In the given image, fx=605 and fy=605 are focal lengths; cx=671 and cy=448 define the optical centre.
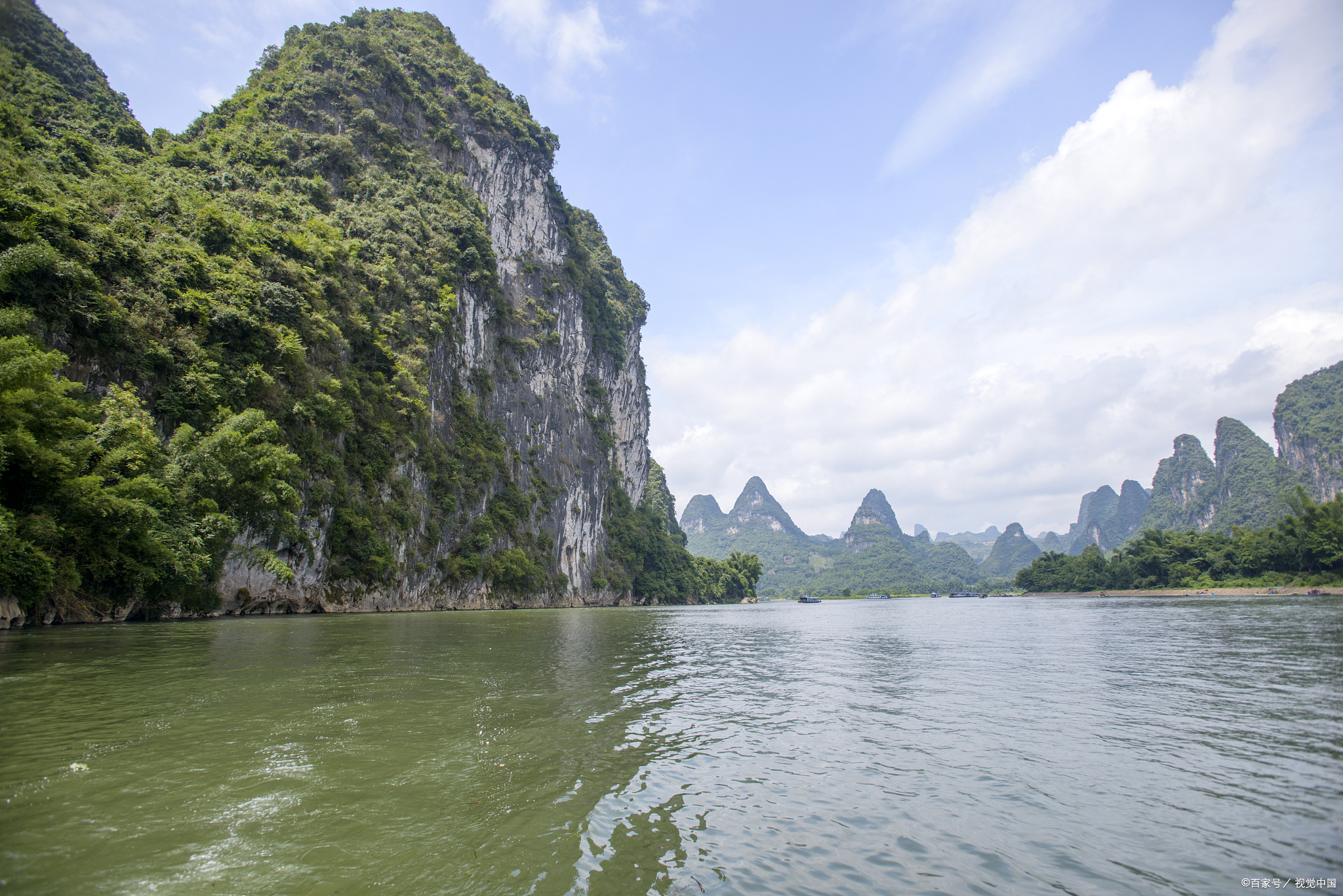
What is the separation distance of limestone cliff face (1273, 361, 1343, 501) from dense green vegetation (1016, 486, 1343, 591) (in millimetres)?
65562

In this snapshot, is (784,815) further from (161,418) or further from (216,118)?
(216,118)

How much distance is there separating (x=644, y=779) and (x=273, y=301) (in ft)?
115

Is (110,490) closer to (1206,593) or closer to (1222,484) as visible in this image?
(1206,593)

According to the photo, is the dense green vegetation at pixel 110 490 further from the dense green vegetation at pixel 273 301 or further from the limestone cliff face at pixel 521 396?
the limestone cliff face at pixel 521 396

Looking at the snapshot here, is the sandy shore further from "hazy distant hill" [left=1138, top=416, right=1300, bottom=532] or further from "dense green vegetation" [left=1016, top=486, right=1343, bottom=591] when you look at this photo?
"hazy distant hill" [left=1138, top=416, right=1300, bottom=532]

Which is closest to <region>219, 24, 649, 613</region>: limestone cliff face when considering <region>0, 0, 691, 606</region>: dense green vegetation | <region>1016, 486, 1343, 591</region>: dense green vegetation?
<region>0, 0, 691, 606</region>: dense green vegetation

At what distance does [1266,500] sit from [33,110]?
17824cm

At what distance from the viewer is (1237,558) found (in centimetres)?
6131

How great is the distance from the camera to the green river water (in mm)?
4277

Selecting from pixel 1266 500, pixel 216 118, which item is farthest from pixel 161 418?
pixel 1266 500

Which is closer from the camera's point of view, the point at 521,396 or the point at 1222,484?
the point at 521,396

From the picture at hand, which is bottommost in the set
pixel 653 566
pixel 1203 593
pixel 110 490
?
pixel 1203 593

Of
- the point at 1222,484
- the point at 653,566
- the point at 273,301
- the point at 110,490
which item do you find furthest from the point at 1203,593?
the point at 1222,484

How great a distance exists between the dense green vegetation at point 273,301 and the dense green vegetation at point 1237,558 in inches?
2733
